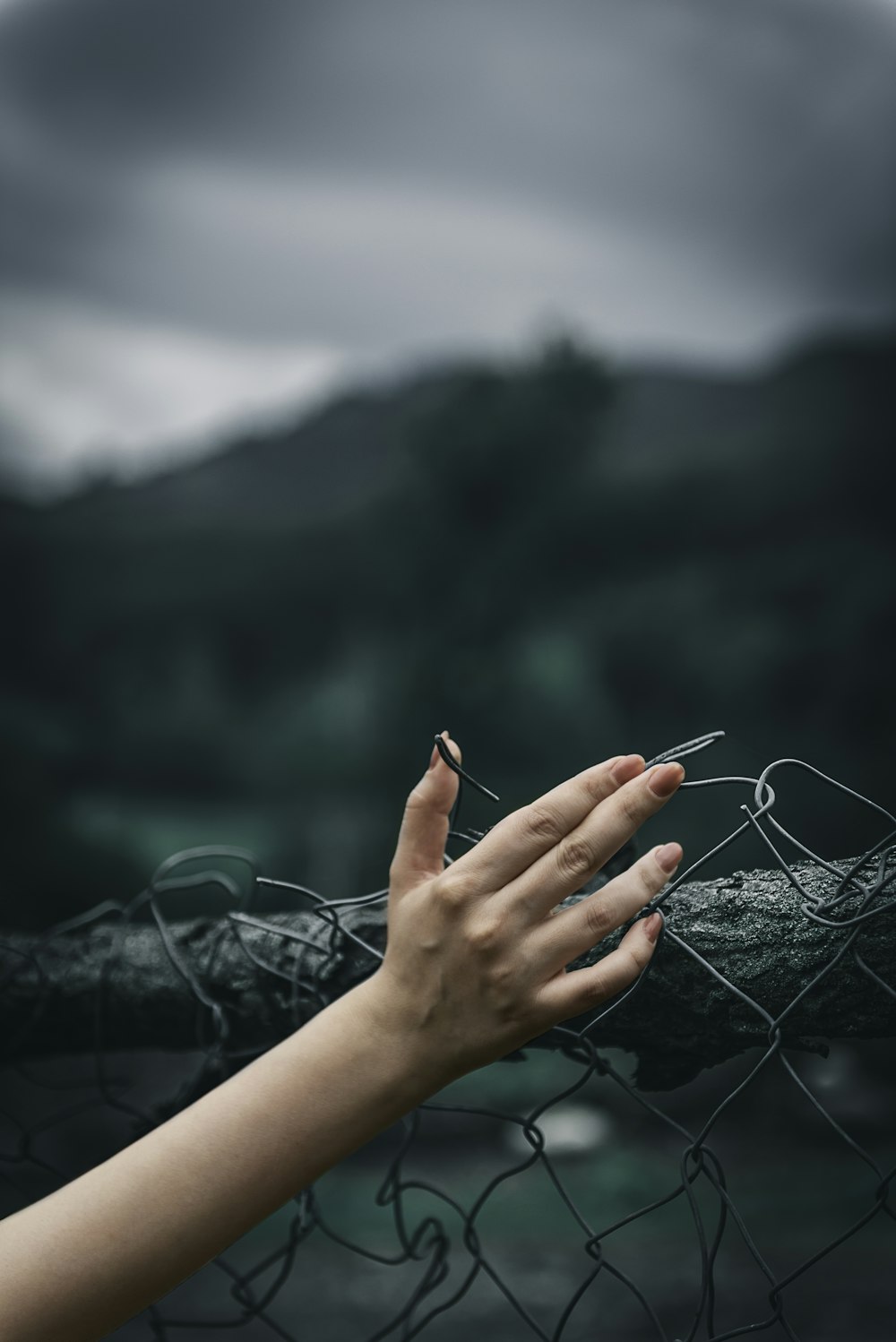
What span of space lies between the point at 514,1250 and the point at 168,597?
3.91 meters

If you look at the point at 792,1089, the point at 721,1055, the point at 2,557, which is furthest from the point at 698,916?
the point at 2,557

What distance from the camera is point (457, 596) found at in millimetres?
5391

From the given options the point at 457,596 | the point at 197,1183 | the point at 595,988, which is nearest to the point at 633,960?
the point at 595,988

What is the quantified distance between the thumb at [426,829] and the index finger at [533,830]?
1.5 inches

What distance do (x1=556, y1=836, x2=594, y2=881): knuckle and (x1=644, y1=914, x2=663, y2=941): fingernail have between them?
0.06 meters

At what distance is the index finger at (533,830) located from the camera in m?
0.40

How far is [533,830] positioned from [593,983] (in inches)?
2.7

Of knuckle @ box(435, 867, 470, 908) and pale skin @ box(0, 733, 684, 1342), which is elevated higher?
knuckle @ box(435, 867, 470, 908)

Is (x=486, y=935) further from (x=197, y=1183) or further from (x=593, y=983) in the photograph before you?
(x=197, y=1183)

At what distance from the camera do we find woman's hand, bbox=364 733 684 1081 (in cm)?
40

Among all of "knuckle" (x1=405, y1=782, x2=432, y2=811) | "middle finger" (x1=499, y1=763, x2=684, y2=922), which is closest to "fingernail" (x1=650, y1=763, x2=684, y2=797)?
"middle finger" (x1=499, y1=763, x2=684, y2=922)

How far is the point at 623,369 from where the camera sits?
559 cm

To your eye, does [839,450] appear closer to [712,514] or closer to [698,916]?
[712,514]

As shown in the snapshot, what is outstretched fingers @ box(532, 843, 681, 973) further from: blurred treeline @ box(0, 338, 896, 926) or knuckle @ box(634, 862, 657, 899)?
blurred treeline @ box(0, 338, 896, 926)
